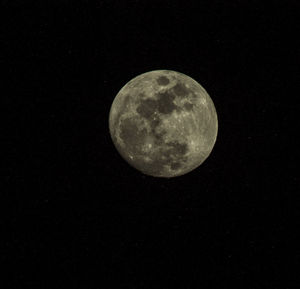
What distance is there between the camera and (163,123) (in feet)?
13.1

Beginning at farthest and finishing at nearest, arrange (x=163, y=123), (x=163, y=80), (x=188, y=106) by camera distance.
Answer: (x=163, y=80) → (x=188, y=106) → (x=163, y=123)

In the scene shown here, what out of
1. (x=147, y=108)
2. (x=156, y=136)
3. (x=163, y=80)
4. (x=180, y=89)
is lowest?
(x=156, y=136)

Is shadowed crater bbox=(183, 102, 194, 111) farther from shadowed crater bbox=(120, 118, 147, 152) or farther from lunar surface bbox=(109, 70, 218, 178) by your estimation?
shadowed crater bbox=(120, 118, 147, 152)

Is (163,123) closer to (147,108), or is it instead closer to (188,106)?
(147,108)

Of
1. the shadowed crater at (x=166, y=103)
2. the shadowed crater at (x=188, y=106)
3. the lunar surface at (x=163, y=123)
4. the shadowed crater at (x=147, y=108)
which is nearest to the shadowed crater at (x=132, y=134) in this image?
the lunar surface at (x=163, y=123)

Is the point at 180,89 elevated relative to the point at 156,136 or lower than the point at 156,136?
elevated

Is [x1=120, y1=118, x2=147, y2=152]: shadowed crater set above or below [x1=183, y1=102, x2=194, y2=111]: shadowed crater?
below

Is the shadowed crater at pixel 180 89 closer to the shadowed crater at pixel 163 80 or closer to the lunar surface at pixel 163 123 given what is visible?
the lunar surface at pixel 163 123

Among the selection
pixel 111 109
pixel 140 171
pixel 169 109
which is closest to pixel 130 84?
pixel 111 109

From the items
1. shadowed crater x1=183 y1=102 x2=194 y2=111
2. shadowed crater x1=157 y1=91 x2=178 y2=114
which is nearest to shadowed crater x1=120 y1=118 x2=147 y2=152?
shadowed crater x1=157 y1=91 x2=178 y2=114

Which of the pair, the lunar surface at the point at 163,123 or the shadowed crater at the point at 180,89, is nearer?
the lunar surface at the point at 163,123

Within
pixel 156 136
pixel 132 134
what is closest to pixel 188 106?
pixel 156 136

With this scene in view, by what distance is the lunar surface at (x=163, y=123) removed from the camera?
405 centimetres

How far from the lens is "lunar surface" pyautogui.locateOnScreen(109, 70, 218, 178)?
4.05 metres
